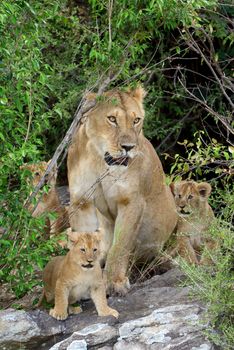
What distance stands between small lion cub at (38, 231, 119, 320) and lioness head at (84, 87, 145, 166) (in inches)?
38.2

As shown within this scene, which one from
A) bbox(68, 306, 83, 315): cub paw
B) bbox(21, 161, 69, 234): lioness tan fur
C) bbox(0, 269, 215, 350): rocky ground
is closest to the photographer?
bbox(0, 269, 215, 350): rocky ground

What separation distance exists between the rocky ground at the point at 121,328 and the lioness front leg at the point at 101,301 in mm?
64

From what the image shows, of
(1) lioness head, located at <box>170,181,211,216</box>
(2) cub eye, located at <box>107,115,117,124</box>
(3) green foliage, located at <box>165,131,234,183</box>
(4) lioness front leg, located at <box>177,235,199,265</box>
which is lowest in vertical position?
(4) lioness front leg, located at <box>177,235,199,265</box>

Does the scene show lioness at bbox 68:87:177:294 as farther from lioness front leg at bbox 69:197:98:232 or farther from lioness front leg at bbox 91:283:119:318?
lioness front leg at bbox 91:283:119:318

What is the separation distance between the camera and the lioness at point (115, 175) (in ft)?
28.3

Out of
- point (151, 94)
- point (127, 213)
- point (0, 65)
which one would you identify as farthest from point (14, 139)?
point (151, 94)

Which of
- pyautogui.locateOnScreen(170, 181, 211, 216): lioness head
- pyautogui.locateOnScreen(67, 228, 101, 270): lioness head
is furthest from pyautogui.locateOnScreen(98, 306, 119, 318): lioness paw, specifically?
pyautogui.locateOnScreen(170, 181, 211, 216): lioness head

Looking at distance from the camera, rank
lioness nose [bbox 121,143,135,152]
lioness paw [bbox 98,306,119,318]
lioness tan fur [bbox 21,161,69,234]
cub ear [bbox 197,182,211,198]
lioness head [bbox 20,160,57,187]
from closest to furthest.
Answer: lioness paw [bbox 98,306,119,318], lioness head [bbox 20,160,57,187], lioness nose [bbox 121,143,135,152], lioness tan fur [bbox 21,161,69,234], cub ear [bbox 197,182,211,198]

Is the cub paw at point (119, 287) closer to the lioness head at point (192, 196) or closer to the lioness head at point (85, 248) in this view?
the lioness head at point (85, 248)

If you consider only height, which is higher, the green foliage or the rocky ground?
the green foliage

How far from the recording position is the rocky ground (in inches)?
281

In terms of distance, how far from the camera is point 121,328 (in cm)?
734

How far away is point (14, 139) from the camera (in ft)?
26.9

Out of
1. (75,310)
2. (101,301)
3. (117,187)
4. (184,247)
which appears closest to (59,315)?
(75,310)
